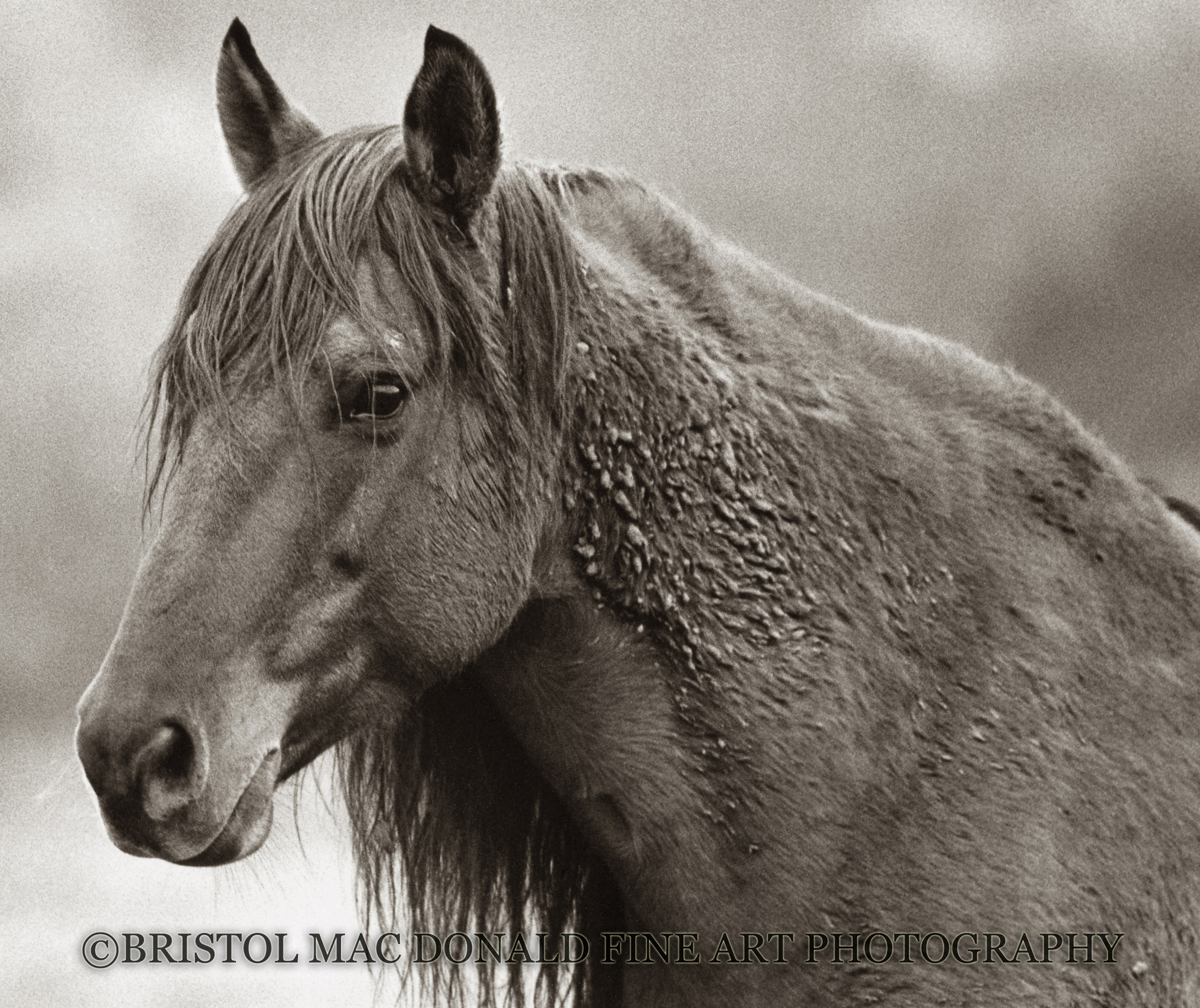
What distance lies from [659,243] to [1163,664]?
68.6 inches

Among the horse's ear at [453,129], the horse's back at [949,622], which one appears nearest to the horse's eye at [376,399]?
the horse's ear at [453,129]

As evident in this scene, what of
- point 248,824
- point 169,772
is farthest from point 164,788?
point 248,824

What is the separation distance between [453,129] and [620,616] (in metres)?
1.18

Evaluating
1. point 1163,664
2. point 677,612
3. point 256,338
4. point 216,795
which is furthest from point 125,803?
point 1163,664

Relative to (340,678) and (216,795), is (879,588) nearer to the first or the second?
(340,678)

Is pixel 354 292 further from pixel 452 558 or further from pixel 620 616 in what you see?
pixel 620 616

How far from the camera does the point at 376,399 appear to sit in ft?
10.1

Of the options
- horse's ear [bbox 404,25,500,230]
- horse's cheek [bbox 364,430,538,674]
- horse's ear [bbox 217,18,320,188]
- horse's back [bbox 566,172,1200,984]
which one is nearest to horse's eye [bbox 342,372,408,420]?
horse's cheek [bbox 364,430,538,674]

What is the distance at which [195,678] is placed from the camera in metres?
2.85

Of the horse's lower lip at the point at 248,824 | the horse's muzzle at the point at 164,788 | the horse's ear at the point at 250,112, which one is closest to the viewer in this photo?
the horse's muzzle at the point at 164,788

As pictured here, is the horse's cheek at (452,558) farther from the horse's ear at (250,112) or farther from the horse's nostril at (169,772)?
the horse's ear at (250,112)

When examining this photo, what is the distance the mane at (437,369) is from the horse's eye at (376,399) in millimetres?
113

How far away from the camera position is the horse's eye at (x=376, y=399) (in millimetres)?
3064

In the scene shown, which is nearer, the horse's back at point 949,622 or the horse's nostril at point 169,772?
the horse's nostril at point 169,772
